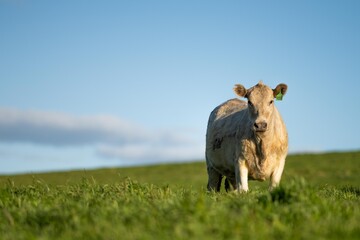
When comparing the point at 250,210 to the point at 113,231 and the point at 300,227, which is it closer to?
the point at 300,227

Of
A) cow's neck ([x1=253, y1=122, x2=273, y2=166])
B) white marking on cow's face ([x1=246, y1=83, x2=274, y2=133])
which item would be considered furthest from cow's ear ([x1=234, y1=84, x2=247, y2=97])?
cow's neck ([x1=253, y1=122, x2=273, y2=166])

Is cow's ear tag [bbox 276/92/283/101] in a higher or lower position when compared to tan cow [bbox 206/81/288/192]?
higher

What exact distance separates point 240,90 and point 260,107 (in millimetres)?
966

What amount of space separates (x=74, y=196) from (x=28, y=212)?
179 centimetres

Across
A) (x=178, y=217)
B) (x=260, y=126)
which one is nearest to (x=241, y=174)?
(x=260, y=126)

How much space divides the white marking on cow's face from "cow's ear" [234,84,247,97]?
1.11ft

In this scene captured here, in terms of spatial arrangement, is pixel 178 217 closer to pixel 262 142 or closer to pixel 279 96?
pixel 262 142

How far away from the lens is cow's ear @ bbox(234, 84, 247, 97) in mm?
13234

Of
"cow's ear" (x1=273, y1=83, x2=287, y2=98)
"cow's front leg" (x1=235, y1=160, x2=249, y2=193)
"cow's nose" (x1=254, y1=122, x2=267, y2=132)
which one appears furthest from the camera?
"cow's ear" (x1=273, y1=83, x2=287, y2=98)

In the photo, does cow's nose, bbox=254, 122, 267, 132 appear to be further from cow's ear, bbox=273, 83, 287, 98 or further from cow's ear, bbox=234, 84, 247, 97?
cow's ear, bbox=234, 84, 247, 97

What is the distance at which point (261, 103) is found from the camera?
1251 cm

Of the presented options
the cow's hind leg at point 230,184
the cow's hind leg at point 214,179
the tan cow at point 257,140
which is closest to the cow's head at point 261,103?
the tan cow at point 257,140

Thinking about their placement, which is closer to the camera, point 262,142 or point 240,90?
point 262,142

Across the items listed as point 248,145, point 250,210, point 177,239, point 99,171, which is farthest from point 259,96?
point 99,171
